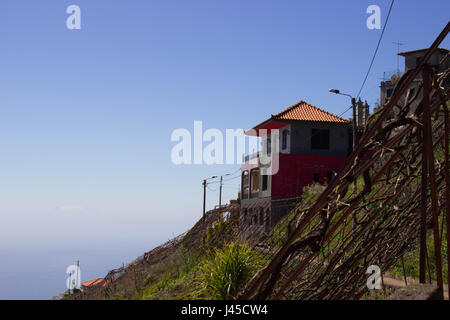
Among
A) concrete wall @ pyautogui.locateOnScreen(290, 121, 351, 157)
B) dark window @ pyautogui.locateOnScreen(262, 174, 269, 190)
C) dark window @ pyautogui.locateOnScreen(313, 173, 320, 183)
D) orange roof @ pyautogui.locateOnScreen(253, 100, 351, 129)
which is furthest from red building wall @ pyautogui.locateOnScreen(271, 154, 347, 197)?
orange roof @ pyautogui.locateOnScreen(253, 100, 351, 129)

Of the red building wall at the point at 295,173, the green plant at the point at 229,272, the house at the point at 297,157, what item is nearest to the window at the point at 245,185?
the house at the point at 297,157

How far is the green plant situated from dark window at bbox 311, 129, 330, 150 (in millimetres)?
23653

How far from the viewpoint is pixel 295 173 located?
2911 cm

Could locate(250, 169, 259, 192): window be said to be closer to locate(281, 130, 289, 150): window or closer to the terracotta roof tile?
locate(281, 130, 289, 150): window

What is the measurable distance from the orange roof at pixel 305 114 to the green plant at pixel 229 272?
2315cm

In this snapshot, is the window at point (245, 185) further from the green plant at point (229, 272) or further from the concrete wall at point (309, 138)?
the green plant at point (229, 272)

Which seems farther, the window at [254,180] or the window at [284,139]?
the window at [254,180]

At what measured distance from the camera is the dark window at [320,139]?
30.7m

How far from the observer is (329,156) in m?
30.5

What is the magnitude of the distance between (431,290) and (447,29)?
175 centimetres

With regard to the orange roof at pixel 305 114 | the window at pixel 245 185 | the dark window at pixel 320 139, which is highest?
the orange roof at pixel 305 114

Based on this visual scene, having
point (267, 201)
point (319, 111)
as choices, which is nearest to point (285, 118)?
point (319, 111)
